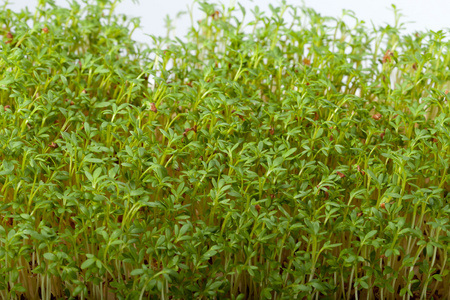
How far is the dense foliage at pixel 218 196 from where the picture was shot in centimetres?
149

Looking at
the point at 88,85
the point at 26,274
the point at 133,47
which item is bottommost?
the point at 26,274

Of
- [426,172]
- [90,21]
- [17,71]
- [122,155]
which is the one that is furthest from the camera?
[90,21]

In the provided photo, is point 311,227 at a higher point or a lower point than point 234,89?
lower

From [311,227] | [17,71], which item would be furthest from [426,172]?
[17,71]

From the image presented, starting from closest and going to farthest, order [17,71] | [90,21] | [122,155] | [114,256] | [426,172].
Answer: [114,256] < [122,155] < [426,172] < [17,71] < [90,21]

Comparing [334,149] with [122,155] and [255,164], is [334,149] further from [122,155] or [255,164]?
[122,155]

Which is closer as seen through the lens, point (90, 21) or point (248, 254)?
point (248, 254)

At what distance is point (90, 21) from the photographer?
2.57 meters

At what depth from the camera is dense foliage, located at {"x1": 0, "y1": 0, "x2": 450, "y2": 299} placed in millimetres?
1487

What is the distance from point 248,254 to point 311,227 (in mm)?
178

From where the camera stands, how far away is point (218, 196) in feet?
5.02

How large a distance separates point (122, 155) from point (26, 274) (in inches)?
16.9

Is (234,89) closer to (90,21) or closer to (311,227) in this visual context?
(311,227)

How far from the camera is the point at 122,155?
5.23 feet
